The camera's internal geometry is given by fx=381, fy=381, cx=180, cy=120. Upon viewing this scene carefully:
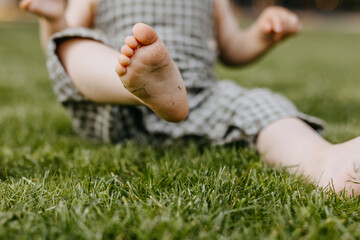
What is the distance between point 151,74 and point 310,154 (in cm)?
52

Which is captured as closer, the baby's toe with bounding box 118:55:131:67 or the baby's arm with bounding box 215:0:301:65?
the baby's toe with bounding box 118:55:131:67

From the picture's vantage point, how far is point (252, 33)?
1717 millimetres

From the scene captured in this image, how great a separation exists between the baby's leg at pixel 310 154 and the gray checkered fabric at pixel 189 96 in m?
0.05

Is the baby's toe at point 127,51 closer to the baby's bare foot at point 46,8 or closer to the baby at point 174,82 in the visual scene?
the baby at point 174,82

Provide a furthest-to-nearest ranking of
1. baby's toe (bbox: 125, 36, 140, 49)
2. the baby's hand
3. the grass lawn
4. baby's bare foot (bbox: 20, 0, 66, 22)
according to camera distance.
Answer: the baby's hand < baby's bare foot (bbox: 20, 0, 66, 22) < baby's toe (bbox: 125, 36, 140, 49) < the grass lawn

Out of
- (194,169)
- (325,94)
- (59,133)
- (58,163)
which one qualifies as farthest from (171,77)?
(325,94)

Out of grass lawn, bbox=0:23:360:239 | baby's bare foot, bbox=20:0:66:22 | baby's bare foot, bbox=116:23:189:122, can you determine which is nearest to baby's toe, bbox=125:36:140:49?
baby's bare foot, bbox=116:23:189:122

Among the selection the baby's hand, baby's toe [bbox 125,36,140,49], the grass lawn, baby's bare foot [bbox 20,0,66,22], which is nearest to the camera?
the grass lawn

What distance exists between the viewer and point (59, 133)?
1670 millimetres

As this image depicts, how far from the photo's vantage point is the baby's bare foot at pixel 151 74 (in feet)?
2.97

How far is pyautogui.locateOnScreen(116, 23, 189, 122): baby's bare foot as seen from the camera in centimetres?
90

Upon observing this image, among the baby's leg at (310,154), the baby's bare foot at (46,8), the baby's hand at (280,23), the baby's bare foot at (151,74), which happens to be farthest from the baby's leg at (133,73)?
the baby's hand at (280,23)

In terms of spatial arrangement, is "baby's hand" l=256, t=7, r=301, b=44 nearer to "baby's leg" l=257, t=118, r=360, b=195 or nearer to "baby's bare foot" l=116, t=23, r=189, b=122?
"baby's leg" l=257, t=118, r=360, b=195

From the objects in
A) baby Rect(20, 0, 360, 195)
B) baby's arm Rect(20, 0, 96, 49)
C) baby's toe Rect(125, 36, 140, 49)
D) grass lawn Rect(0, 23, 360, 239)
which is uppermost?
baby's arm Rect(20, 0, 96, 49)
